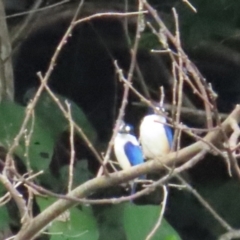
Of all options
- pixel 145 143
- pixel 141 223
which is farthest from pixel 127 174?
pixel 141 223

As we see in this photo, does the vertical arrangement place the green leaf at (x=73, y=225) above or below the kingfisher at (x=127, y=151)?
below

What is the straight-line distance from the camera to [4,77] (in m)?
2.67

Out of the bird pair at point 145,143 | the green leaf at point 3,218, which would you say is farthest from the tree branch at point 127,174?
the green leaf at point 3,218

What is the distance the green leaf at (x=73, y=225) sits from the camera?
2.36 meters

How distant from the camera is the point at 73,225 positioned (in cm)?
244

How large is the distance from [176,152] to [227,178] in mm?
1575

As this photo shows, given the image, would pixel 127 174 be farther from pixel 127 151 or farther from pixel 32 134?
pixel 32 134

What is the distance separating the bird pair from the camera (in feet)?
6.65

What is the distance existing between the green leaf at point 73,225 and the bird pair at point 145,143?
32 centimetres

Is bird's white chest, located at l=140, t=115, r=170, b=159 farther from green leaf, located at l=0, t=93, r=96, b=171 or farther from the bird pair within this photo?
green leaf, located at l=0, t=93, r=96, b=171

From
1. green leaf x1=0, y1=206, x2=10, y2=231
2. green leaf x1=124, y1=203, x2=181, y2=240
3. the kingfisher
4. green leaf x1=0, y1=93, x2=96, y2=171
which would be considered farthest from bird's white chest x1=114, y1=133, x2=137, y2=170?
green leaf x1=0, y1=206, x2=10, y2=231

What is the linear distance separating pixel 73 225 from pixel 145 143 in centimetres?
53

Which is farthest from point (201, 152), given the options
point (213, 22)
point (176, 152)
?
point (213, 22)

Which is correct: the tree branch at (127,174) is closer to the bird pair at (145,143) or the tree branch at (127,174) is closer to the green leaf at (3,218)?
the bird pair at (145,143)
